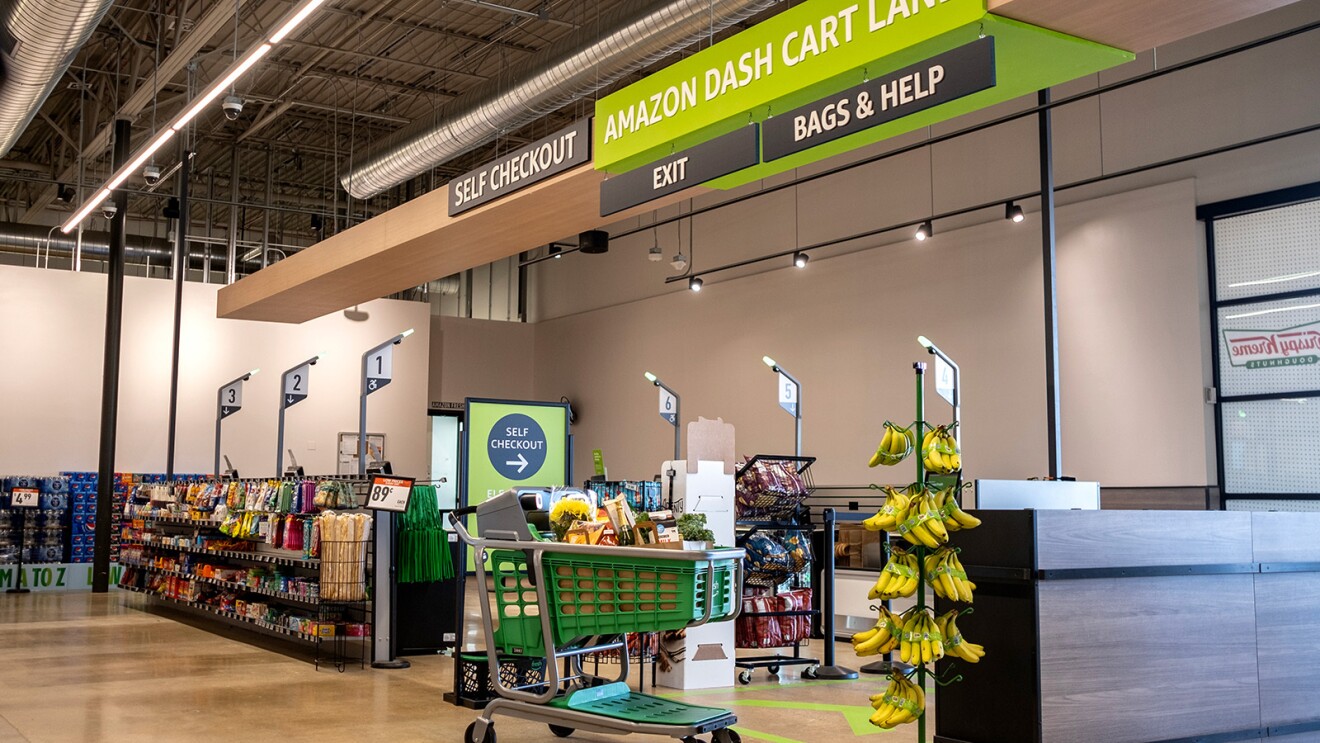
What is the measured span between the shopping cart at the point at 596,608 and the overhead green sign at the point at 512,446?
669 cm

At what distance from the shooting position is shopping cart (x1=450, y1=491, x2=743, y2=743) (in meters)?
4.50

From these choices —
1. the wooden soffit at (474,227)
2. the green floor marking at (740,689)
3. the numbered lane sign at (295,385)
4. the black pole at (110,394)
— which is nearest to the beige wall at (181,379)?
the black pole at (110,394)

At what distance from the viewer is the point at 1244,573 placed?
16.0ft

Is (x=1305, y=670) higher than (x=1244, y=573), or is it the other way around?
(x=1244, y=573)

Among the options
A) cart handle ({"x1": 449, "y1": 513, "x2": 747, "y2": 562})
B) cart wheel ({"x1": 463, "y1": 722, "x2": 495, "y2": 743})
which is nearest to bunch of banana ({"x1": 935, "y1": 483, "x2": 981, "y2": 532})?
cart handle ({"x1": 449, "y1": 513, "x2": 747, "y2": 562})

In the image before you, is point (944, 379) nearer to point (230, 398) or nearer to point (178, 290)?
point (230, 398)

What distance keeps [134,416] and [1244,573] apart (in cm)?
1470

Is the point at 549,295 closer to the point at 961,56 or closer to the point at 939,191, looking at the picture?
the point at 939,191

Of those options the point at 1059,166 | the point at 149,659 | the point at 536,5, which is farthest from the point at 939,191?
the point at 149,659

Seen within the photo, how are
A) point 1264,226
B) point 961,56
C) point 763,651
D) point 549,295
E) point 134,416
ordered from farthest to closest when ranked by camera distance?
point 549,295 < point 134,416 < point 1264,226 < point 763,651 < point 961,56

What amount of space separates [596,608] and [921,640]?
135 centimetres

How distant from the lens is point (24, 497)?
13.8 m

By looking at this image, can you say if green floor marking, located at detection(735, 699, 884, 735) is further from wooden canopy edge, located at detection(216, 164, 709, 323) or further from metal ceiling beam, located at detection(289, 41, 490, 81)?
metal ceiling beam, located at detection(289, 41, 490, 81)

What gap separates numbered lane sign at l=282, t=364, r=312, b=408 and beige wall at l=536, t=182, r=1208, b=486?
6.30m
